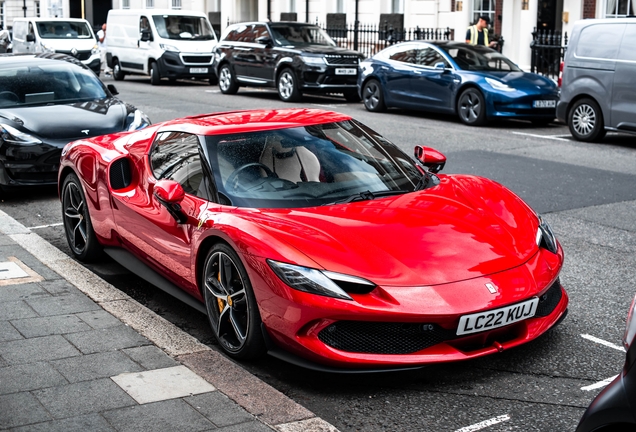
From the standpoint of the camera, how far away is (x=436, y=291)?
446cm

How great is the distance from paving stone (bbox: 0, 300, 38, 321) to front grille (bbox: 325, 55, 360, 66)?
49.6 feet

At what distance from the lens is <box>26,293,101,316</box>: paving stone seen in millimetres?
5832

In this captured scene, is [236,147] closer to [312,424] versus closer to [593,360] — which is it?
[312,424]

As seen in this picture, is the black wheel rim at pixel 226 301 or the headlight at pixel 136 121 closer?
the black wheel rim at pixel 226 301

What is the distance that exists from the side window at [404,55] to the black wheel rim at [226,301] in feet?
43.7

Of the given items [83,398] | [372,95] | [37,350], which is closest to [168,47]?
[372,95]

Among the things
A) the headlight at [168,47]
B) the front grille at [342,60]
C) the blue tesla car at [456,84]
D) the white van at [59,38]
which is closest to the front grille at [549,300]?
the blue tesla car at [456,84]

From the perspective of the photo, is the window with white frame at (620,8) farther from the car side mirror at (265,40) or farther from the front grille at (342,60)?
the car side mirror at (265,40)

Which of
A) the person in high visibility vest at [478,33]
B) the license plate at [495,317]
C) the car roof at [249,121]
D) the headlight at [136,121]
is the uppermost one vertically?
the person in high visibility vest at [478,33]

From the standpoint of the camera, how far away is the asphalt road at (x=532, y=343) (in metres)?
4.30

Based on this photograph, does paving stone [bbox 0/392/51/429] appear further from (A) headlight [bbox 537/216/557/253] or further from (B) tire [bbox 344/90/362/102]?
(B) tire [bbox 344/90/362/102]

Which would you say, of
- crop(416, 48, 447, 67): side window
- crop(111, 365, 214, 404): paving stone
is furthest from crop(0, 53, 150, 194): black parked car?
crop(416, 48, 447, 67): side window

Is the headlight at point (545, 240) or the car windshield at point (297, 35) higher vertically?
the car windshield at point (297, 35)

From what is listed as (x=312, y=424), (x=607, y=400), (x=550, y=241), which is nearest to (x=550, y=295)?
(x=550, y=241)
